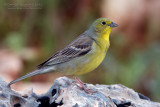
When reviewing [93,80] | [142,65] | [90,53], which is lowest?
[93,80]

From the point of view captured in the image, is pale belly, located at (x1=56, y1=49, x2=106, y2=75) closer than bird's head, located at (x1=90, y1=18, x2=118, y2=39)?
Yes

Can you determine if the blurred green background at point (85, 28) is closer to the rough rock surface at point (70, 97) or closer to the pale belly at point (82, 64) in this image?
the pale belly at point (82, 64)

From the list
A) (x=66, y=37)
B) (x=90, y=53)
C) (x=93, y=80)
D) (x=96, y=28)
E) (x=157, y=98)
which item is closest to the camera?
(x=90, y=53)

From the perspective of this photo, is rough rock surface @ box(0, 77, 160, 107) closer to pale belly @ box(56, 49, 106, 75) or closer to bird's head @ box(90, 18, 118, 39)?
pale belly @ box(56, 49, 106, 75)

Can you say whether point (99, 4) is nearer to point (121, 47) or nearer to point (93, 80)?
point (121, 47)

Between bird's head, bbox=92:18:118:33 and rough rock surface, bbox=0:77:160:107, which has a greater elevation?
bird's head, bbox=92:18:118:33

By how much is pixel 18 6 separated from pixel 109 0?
1.95m

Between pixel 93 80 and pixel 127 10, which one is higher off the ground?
pixel 127 10

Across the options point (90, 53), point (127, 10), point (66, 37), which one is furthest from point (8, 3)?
point (90, 53)

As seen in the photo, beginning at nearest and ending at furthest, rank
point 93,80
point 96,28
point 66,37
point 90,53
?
point 90,53 → point 96,28 → point 93,80 → point 66,37

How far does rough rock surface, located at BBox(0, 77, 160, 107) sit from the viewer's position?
395 cm

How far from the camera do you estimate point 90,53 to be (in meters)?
5.23

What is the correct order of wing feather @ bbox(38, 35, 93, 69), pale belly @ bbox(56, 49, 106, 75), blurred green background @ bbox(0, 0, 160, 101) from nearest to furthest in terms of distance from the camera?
pale belly @ bbox(56, 49, 106, 75)
wing feather @ bbox(38, 35, 93, 69)
blurred green background @ bbox(0, 0, 160, 101)

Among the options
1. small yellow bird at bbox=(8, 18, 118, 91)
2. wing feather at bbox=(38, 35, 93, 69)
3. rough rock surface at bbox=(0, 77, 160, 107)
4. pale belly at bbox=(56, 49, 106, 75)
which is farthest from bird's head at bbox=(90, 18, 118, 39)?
rough rock surface at bbox=(0, 77, 160, 107)
